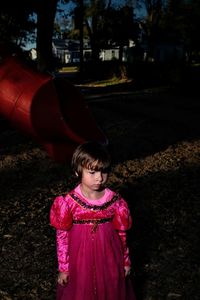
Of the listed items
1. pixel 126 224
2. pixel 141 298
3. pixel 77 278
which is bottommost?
pixel 141 298

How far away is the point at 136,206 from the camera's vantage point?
17.1 ft

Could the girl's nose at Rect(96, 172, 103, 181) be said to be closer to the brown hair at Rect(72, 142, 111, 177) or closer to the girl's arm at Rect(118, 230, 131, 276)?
the brown hair at Rect(72, 142, 111, 177)

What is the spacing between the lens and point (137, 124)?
10.9 m

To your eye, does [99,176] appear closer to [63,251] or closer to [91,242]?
[91,242]

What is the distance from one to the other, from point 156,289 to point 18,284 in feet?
4.01

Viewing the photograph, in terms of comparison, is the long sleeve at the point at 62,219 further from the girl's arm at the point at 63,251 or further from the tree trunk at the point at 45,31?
the tree trunk at the point at 45,31

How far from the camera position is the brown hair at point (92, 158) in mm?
2201

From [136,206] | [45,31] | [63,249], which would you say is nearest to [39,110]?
[136,206]

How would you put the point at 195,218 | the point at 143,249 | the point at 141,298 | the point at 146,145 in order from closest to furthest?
the point at 141,298 < the point at 143,249 < the point at 195,218 < the point at 146,145

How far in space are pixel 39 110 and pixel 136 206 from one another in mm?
2862

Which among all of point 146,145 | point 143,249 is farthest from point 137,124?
point 143,249

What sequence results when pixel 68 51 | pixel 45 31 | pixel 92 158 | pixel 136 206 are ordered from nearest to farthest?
pixel 92 158, pixel 136 206, pixel 45 31, pixel 68 51

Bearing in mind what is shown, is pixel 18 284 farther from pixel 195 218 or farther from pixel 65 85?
pixel 65 85

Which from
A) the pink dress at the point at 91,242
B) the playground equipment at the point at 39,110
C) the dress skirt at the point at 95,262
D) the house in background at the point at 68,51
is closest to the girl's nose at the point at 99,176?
the pink dress at the point at 91,242
